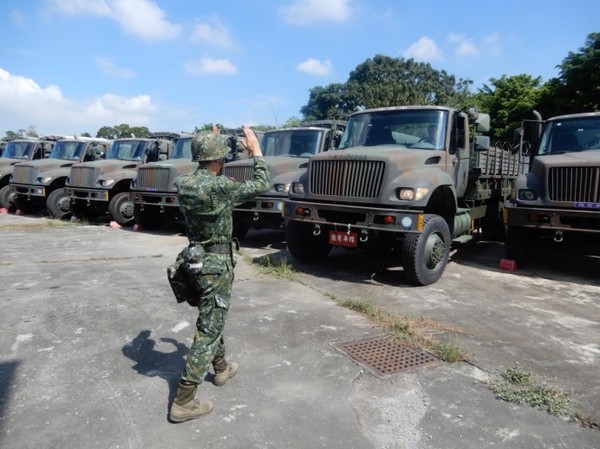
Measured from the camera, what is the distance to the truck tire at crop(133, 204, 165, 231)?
11.0m

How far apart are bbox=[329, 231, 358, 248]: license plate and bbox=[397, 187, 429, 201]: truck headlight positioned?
0.76 m

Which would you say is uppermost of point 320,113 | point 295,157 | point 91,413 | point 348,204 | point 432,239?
point 320,113

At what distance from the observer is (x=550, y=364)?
149 inches

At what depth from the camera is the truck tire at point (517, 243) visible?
711 cm

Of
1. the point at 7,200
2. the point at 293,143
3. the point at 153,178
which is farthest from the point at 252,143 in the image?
the point at 7,200

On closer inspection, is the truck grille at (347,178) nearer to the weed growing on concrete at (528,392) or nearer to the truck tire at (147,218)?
the weed growing on concrete at (528,392)

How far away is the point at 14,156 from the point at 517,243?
15.5 m

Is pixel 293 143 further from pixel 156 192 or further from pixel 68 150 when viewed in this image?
pixel 68 150

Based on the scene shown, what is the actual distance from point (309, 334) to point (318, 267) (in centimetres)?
294

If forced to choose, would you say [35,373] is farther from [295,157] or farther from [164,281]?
[295,157]

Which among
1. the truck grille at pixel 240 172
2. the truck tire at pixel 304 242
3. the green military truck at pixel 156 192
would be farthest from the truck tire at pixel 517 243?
the green military truck at pixel 156 192

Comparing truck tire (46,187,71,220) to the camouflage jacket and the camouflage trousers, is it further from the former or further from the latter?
the camouflage trousers

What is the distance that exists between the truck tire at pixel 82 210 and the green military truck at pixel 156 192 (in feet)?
6.90

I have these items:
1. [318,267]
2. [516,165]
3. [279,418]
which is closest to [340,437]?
[279,418]
